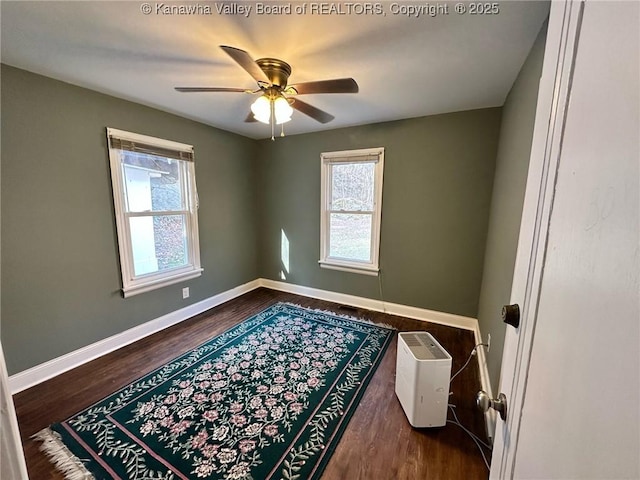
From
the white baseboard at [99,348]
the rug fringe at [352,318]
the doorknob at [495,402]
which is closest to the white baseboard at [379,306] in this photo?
the rug fringe at [352,318]

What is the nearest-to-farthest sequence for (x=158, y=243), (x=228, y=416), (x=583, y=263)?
(x=583, y=263) → (x=228, y=416) → (x=158, y=243)

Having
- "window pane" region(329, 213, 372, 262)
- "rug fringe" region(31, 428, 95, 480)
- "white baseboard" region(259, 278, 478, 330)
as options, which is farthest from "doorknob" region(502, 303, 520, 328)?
"window pane" region(329, 213, 372, 262)

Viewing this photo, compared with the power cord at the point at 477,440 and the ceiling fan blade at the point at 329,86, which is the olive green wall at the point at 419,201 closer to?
the power cord at the point at 477,440

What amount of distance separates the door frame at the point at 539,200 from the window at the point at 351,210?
2.59 meters

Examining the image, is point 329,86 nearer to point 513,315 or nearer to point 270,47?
point 270,47

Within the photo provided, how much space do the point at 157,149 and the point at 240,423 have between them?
8.61ft

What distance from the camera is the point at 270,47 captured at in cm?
166

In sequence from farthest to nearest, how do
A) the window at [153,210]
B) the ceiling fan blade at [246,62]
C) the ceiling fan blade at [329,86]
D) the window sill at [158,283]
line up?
the window sill at [158,283]
the window at [153,210]
the ceiling fan blade at [329,86]
the ceiling fan blade at [246,62]

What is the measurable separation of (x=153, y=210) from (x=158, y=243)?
363 mm

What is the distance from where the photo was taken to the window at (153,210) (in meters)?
2.54

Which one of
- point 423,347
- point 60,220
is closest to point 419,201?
point 423,347

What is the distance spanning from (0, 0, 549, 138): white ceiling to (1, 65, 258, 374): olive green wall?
224 millimetres

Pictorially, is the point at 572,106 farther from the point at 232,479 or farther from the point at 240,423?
the point at 240,423

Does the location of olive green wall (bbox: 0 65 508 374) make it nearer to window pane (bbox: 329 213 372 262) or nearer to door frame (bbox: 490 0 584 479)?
window pane (bbox: 329 213 372 262)
